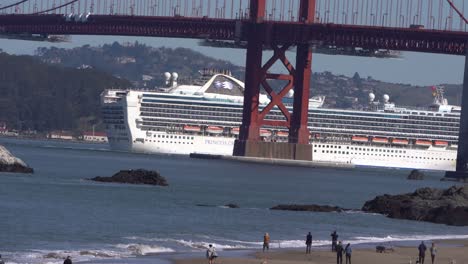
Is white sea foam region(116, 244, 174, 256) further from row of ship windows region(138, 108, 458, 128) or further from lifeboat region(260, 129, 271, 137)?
row of ship windows region(138, 108, 458, 128)

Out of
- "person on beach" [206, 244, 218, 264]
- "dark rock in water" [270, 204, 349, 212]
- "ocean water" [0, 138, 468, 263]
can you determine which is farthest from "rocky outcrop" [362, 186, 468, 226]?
"person on beach" [206, 244, 218, 264]

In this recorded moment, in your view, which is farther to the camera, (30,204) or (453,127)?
(453,127)

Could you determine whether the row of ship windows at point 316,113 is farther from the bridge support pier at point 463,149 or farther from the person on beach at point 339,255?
the person on beach at point 339,255

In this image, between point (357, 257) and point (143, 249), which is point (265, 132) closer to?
point (357, 257)

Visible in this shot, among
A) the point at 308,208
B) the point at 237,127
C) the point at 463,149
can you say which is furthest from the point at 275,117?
the point at 308,208

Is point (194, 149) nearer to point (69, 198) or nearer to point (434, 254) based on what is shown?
point (69, 198)

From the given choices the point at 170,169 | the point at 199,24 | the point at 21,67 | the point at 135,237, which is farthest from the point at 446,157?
the point at 21,67
